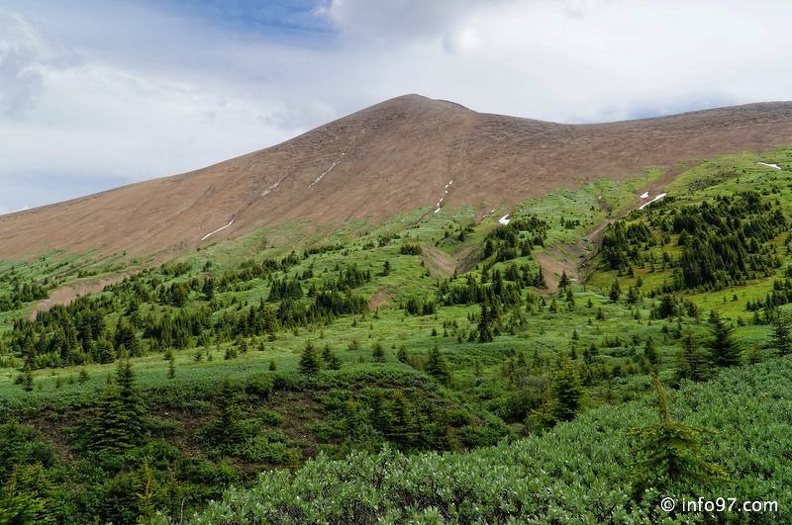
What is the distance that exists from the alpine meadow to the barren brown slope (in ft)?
2.91

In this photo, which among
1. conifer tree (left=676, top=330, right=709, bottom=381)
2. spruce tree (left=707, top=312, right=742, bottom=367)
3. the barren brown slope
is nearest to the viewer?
conifer tree (left=676, top=330, right=709, bottom=381)

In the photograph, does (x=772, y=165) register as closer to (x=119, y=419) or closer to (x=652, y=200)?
(x=652, y=200)

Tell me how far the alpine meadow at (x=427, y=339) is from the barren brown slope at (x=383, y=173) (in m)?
0.89

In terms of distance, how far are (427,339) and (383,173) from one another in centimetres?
8605

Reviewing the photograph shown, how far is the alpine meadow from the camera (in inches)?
417

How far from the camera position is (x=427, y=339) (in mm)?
39219

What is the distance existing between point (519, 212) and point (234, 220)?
2508 inches

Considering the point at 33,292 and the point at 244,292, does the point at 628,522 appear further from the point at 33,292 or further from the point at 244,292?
the point at 33,292

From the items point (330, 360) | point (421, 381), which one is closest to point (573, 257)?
point (421, 381)

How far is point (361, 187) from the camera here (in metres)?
115

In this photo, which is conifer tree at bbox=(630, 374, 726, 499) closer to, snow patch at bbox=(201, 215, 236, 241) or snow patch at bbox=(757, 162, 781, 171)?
snow patch at bbox=(757, 162, 781, 171)

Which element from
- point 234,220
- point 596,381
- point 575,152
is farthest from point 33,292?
point 575,152

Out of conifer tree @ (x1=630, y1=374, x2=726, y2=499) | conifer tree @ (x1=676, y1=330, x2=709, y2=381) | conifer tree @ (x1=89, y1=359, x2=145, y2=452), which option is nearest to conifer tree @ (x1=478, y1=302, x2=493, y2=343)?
conifer tree @ (x1=676, y1=330, x2=709, y2=381)

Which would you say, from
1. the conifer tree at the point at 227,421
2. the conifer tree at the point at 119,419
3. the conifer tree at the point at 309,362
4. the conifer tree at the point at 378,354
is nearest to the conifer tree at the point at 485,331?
the conifer tree at the point at 378,354
